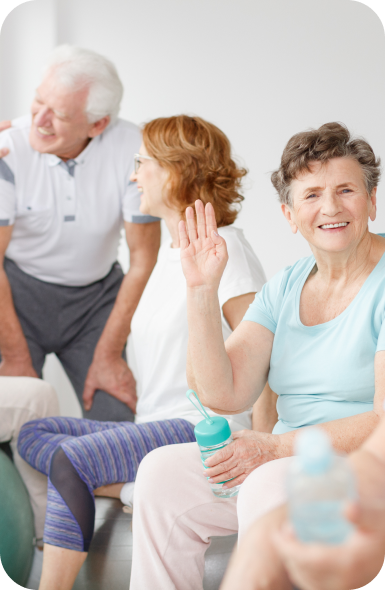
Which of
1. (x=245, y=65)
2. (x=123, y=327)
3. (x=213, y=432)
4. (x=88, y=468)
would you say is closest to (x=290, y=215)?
(x=213, y=432)

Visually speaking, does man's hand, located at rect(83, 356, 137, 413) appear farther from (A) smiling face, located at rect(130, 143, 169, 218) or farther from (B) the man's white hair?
(B) the man's white hair

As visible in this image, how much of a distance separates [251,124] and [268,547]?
90.0 inches

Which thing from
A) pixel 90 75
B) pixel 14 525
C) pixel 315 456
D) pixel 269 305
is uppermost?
pixel 90 75

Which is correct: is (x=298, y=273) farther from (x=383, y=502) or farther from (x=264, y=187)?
(x=264, y=187)

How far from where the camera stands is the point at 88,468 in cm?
153

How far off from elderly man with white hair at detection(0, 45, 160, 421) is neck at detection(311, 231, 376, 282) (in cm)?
123

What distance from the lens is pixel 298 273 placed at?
1475mm

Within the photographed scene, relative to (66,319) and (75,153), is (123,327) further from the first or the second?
(75,153)

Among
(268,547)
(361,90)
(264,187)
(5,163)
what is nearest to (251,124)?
(264,187)

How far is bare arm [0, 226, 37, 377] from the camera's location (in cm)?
239

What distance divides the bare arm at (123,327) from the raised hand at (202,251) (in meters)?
1.10

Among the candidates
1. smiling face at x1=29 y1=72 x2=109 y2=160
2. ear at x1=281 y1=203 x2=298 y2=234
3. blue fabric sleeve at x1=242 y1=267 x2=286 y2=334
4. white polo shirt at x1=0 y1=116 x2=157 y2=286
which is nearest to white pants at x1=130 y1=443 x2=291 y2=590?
blue fabric sleeve at x1=242 y1=267 x2=286 y2=334

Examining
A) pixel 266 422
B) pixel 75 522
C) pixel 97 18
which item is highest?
pixel 97 18

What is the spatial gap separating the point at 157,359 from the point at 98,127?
44.7 inches
